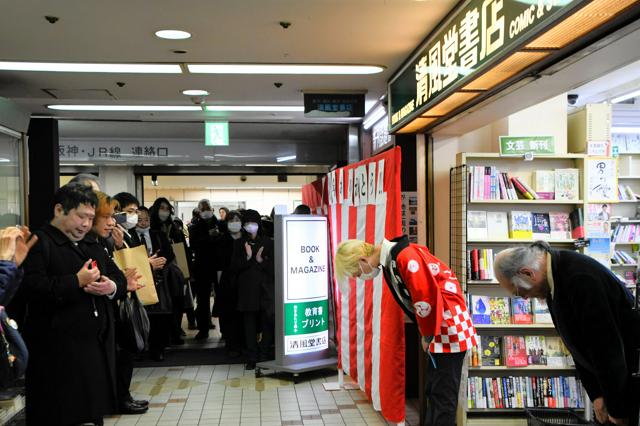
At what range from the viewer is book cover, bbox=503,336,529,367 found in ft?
15.4

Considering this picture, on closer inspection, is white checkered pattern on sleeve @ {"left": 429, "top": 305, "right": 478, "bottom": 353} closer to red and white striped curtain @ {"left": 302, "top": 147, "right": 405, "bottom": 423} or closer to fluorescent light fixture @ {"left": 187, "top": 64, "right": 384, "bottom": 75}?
red and white striped curtain @ {"left": 302, "top": 147, "right": 405, "bottom": 423}

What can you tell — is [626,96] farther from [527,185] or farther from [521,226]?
[521,226]

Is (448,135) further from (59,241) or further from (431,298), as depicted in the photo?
(59,241)

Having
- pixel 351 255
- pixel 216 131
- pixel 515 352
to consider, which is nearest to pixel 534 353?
pixel 515 352

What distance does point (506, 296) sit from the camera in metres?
4.83

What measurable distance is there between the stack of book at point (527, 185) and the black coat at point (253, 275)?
2.84m

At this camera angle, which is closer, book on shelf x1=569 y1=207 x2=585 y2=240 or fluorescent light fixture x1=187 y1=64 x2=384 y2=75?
book on shelf x1=569 y1=207 x2=585 y2=240

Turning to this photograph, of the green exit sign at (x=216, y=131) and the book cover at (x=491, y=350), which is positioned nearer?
the book cover at (x=491, y=350)

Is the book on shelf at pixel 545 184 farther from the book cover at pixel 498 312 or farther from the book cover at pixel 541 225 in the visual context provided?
the book cover at pixel 498 312

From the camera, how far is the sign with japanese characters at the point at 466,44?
2.55 m

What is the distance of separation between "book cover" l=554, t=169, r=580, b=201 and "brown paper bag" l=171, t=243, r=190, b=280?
461cm

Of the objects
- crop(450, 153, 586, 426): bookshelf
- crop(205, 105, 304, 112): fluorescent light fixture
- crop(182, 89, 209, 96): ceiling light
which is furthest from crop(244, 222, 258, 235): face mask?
crop(450, 153, 586, 426): bookshelf

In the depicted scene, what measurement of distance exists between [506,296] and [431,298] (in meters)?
1.57

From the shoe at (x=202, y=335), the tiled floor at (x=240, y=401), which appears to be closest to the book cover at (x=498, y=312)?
the tiled floor at (x=240, y=401)
